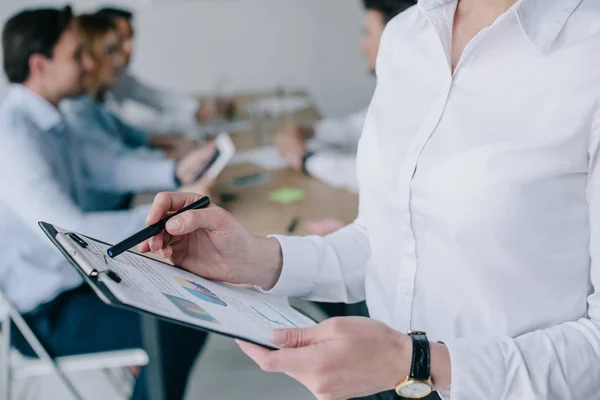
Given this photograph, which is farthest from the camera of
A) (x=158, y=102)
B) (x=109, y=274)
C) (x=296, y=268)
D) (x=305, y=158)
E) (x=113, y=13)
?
(x=158, y=102)

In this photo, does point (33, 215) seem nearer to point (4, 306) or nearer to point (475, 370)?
point (4, 306)

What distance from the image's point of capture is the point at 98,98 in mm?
2895

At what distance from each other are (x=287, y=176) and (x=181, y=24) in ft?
9.58

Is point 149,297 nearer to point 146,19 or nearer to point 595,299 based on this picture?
point 595,299

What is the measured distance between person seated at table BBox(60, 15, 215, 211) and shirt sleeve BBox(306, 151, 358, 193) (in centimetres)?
40

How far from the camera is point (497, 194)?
2.26ft

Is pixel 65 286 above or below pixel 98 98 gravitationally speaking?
below

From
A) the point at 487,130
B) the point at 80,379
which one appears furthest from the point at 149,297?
the point at 80,379

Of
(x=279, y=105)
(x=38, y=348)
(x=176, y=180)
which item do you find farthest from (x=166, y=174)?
(x=279, y=105)

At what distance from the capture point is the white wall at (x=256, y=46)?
464cm

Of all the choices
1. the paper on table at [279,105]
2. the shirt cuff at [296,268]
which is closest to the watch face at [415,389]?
the shirt cuff at [296,268]

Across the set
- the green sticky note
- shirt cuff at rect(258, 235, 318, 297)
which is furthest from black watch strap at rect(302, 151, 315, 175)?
shirt cuff at rect(258, 235, 318, 297)

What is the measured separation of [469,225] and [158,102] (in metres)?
3.39

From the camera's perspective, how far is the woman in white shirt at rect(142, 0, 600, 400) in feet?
2.10
